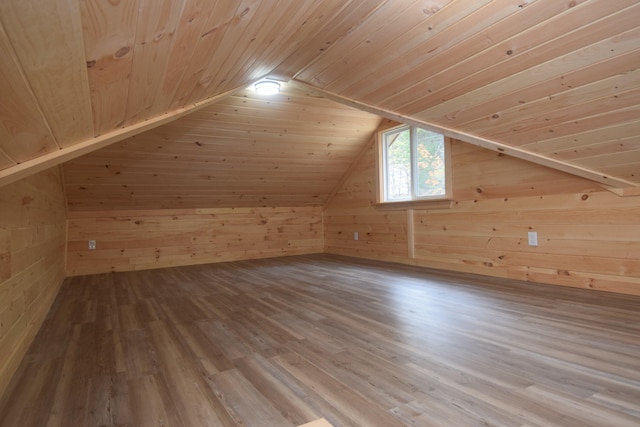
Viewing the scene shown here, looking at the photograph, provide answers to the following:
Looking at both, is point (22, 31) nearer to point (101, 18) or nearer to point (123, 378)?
point (101, 18)

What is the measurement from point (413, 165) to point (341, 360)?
10.3 ft

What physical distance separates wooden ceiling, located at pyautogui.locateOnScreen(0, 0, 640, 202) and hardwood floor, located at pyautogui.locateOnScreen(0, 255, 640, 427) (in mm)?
914

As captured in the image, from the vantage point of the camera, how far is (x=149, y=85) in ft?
4.88

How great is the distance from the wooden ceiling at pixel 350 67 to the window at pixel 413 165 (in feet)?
3.79

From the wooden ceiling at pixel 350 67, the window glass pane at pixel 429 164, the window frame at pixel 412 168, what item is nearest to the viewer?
the wooden ceiling at pixel 350 67

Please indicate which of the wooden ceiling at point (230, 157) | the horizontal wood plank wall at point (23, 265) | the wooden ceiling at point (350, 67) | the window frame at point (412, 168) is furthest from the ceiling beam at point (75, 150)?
the window frame at point (412, 168)

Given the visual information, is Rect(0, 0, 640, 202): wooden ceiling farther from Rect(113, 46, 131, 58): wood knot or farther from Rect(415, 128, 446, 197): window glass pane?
Rect(415, 128, 446, 197): window glass pane

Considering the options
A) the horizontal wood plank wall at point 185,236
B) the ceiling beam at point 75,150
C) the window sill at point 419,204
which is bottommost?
the horizontal wood plank wall at point 185,236

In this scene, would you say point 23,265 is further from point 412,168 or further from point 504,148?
point 412,168

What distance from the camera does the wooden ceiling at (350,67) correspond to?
0.80 m

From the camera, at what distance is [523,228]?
319 cm

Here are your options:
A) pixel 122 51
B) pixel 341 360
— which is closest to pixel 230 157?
pixel 341 360

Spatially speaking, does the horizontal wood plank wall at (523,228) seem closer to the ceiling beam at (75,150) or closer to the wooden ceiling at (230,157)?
the wooden ceiling at (230,157)

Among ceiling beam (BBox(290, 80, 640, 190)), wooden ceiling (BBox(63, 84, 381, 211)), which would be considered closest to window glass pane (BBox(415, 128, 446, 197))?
wooden ceiling (BBox(63, 84, 381, 211))
